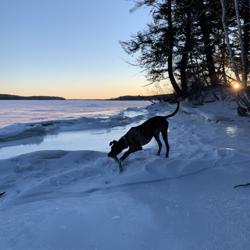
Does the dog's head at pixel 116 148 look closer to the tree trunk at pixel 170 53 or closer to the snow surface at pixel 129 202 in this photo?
the snow surface at pixel 129 202

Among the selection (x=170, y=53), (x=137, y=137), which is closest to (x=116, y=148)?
(x=137, y=137)

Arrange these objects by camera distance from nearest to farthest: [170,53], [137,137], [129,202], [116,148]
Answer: [129,202], [116,148], [137,137], [170,53]

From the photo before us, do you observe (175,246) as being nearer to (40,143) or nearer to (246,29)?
(40,143)

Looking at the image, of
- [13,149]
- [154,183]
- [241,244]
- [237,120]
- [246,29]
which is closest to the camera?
[241,244]

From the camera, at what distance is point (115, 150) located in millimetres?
7590

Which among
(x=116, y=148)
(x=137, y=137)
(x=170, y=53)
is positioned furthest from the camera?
(x=170, y=53)

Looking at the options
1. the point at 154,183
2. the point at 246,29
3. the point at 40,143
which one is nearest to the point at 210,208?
the point at 154,183

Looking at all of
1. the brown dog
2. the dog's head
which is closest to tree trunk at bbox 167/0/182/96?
the brown dog

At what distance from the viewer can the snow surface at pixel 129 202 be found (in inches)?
158

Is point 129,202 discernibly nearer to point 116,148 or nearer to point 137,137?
point 116,148

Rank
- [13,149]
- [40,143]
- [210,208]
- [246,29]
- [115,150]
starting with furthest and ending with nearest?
[246,29], [40,143], [13,149], [115,150], [210,208]

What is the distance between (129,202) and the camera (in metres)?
5.19

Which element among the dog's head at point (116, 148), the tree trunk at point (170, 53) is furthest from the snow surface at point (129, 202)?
the tree trunk at point (170, 53)

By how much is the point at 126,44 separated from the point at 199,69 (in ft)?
22.5
